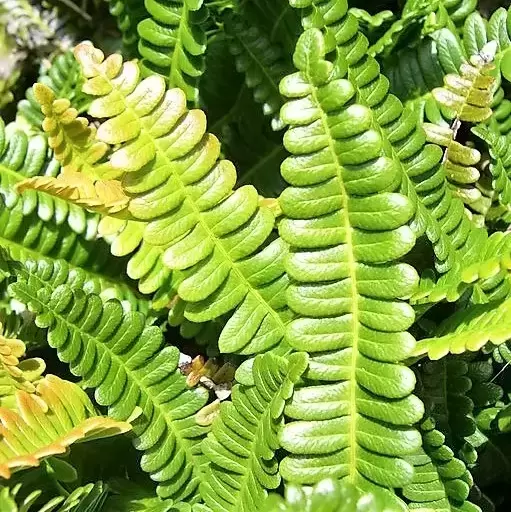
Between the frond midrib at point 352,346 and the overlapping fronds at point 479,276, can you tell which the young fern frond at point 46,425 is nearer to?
the frond midrib at point 352,346

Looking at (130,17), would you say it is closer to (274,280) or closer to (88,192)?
(88,192)

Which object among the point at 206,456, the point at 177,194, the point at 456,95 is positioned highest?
the point at 177,194

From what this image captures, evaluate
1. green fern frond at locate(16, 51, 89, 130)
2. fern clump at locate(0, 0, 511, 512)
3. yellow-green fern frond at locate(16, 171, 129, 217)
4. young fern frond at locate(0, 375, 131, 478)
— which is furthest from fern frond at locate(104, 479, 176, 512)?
green fern frond at locate(16, 51, 89, 130)

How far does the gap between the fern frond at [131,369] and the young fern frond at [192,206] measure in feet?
0.24

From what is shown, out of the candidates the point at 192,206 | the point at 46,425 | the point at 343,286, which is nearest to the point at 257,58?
the point at 192,206

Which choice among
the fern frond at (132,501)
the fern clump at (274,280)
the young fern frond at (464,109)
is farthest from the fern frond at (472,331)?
the fern frond at (132,501)

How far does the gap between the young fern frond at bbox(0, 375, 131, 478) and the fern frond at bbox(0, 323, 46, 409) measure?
5cm

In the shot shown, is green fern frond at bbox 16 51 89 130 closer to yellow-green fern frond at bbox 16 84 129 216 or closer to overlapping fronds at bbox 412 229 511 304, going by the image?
yellow-green fern frond at bbox 16 84 129 216

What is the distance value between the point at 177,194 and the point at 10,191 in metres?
0.32

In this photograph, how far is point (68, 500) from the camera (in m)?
0.84

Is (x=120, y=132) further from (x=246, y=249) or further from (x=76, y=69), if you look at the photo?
(x=76, y=69)

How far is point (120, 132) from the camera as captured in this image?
2.81 feet

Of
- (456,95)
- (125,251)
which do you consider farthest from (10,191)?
(456,95)

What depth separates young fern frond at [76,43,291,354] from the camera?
0.87 meters
